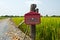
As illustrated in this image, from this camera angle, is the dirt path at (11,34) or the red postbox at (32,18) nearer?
the red postbox at (32,18)

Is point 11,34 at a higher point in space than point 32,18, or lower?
lower

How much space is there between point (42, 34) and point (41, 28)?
88 cm

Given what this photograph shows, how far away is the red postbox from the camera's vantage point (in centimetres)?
687

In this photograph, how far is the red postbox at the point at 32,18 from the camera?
6.87 meters

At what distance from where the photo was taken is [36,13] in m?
6.92

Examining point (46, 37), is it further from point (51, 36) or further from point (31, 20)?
point (31, 20)

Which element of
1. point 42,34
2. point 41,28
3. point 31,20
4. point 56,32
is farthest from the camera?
point 41,28

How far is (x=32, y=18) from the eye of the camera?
22.6ft

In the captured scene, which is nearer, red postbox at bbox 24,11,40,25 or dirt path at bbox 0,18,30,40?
red postbox at bbox 24,11,40,25

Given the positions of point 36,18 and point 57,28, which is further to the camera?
point 57,28

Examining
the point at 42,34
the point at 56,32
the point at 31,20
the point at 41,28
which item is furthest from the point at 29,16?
the point at 41,28

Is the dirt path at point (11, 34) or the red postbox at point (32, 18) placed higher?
the red postbox at point (32, 18)

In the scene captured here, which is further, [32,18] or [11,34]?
[11,34]

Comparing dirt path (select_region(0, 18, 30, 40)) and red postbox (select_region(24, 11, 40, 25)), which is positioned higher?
red postbox (select_region(24, 11, 40, 25))
